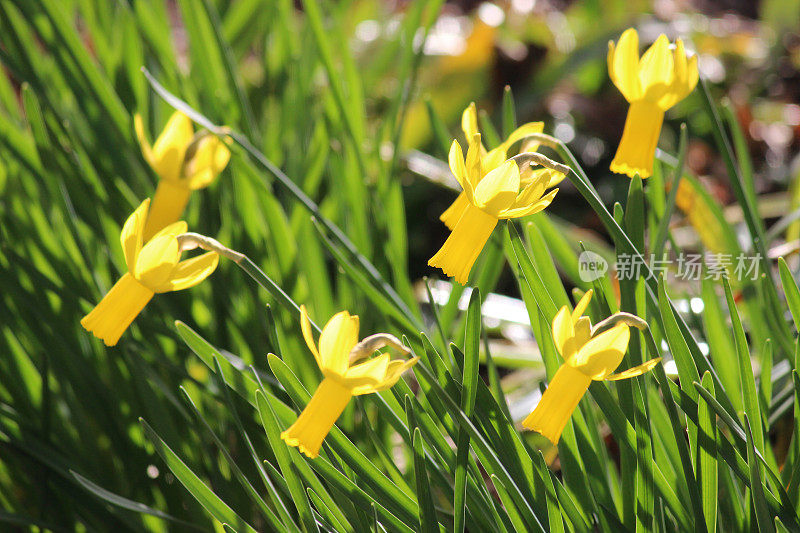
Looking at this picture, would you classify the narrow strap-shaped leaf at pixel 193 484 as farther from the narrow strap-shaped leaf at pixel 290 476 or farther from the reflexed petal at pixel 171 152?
the reflexed petal at pixel 171 152

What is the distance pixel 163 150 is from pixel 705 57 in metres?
1.57

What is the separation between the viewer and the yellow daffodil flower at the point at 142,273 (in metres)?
0.54

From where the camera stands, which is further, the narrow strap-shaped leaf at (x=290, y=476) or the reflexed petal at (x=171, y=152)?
the reflexed petal at (x=171, y=152)

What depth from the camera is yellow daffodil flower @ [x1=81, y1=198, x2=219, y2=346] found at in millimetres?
537

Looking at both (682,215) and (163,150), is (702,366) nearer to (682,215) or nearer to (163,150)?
(163,150)

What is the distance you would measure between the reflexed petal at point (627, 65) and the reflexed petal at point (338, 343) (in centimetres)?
30

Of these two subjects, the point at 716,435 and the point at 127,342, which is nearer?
the point at 716,435

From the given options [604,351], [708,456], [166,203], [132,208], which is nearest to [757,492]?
[708,456]

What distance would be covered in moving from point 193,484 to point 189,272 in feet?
0.58

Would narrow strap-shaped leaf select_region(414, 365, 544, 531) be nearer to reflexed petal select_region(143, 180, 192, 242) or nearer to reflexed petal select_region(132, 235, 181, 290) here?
reflexed petal select_region(132, 235, 181, 290)

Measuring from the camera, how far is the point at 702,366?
2.05ft

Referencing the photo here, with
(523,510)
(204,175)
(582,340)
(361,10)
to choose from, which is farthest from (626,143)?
(361,10)

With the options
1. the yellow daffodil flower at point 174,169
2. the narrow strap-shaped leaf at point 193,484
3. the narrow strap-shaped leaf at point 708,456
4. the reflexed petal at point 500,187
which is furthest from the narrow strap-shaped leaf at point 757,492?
the yellow daffodil flower at point 174,169

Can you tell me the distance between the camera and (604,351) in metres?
0.47
